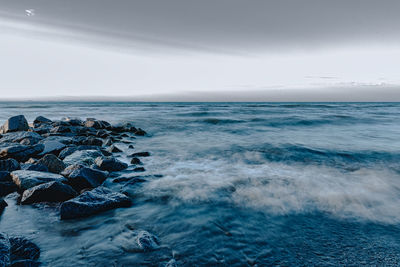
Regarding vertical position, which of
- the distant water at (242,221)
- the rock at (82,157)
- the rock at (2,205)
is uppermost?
the rock at (82,157)

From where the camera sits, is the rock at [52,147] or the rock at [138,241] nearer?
the rock at [138,241]

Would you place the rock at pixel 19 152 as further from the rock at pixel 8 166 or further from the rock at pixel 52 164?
the rock at pixel 52 164

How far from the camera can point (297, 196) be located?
13.0ft

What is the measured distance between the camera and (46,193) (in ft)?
11.1

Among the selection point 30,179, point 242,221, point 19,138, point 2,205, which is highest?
point 19,138

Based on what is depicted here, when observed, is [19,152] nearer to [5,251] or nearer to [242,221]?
[5,251]

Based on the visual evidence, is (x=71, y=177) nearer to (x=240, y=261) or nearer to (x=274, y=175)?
(x=240, y=261)

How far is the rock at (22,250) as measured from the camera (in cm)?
212

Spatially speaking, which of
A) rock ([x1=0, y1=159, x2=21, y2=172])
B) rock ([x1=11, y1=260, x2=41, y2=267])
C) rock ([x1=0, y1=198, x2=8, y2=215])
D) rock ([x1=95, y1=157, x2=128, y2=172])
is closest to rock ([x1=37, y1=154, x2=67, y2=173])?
rock ([x1=0, y1=159, x2=21, y2=172])

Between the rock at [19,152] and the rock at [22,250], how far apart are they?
3832 mm

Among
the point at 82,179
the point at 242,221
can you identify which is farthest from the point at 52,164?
the point at 242,221

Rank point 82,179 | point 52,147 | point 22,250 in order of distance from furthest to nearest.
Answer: point 52,147 → point 82,179 → point 22,250

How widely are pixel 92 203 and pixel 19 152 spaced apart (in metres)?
3.42

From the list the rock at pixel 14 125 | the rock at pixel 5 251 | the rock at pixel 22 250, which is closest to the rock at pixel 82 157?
the rock at pixel 22 250
